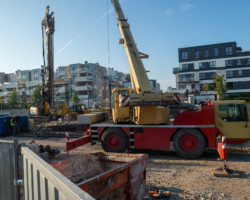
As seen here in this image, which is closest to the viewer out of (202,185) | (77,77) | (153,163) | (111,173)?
(111,173)

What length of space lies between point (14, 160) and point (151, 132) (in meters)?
6.65

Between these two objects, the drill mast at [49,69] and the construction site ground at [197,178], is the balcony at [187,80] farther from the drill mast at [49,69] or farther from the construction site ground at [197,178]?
the construction site ground at [197,178]

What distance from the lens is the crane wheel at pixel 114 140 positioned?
9.34 metres

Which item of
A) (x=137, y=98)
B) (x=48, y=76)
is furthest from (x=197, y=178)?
(x=48, y=76)

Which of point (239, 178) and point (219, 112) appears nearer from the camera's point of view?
point (239, 178)

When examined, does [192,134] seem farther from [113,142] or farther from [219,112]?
[113,142]

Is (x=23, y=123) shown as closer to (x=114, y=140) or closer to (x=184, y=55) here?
(x=114, y=140)

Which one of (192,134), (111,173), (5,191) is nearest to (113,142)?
(192,134)

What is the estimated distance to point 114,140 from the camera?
9.45 meters

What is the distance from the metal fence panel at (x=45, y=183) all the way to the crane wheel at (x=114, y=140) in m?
6.67

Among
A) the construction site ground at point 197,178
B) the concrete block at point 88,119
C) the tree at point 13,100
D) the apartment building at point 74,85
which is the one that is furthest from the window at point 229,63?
the tree at point 13,100

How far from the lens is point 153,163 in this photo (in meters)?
8.00

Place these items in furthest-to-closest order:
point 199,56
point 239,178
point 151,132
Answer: point 199,56 < point 151,132 < point 239,178

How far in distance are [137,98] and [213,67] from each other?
43.4m
